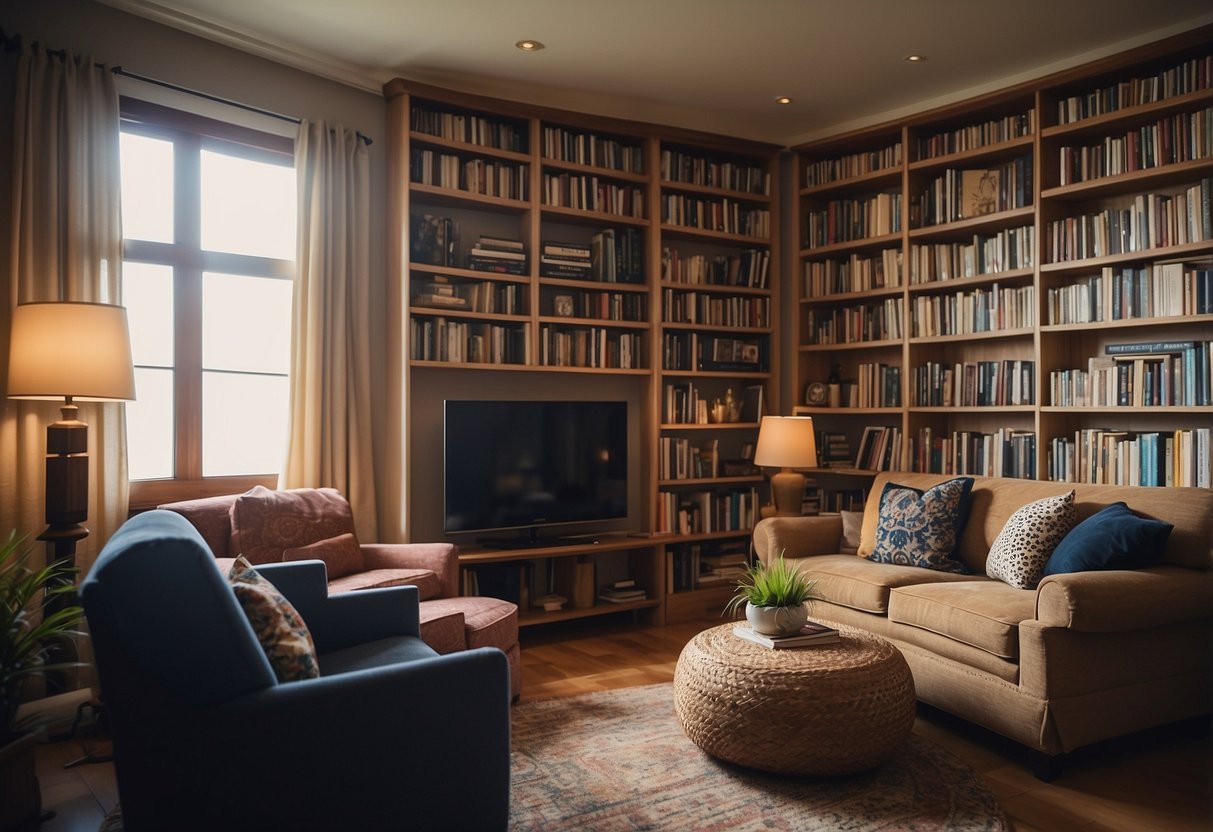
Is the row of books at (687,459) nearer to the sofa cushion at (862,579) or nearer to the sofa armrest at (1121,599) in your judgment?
the sofa cushion at (862,579)

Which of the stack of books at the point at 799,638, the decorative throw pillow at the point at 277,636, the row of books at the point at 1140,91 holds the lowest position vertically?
the stack of books at the point at 799,638

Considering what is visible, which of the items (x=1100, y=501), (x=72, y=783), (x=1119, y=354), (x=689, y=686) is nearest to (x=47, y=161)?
(x=72, y=783)

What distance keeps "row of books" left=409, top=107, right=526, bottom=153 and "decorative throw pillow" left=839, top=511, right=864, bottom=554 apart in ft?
8.60

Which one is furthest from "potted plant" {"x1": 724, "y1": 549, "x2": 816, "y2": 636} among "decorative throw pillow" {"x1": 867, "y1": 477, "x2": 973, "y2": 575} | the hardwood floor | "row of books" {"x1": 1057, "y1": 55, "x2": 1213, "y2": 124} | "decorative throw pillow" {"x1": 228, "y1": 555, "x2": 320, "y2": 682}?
"row of books" {"x1": 1057, "y1": 55, "x2": 1213, "y2": 124}

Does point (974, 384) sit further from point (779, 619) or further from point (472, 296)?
point (472, 296)

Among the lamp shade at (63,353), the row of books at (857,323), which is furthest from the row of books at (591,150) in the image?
the lamp shade at (63,353)

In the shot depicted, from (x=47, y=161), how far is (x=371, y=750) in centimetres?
278

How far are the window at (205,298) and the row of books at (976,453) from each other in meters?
3.42

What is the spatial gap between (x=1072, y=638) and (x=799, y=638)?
86 centimetres

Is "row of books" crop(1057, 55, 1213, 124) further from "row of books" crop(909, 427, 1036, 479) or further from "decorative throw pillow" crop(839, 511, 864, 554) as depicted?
"decorative throw pillow" crop(839, 511, 864, 554)

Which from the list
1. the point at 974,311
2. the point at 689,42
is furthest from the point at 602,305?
the point at 974,311

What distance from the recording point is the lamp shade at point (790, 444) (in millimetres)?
4609

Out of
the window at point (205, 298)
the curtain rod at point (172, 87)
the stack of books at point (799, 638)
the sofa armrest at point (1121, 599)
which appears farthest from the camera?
the window at point (205, 298)

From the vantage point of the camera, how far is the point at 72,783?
2703mm
